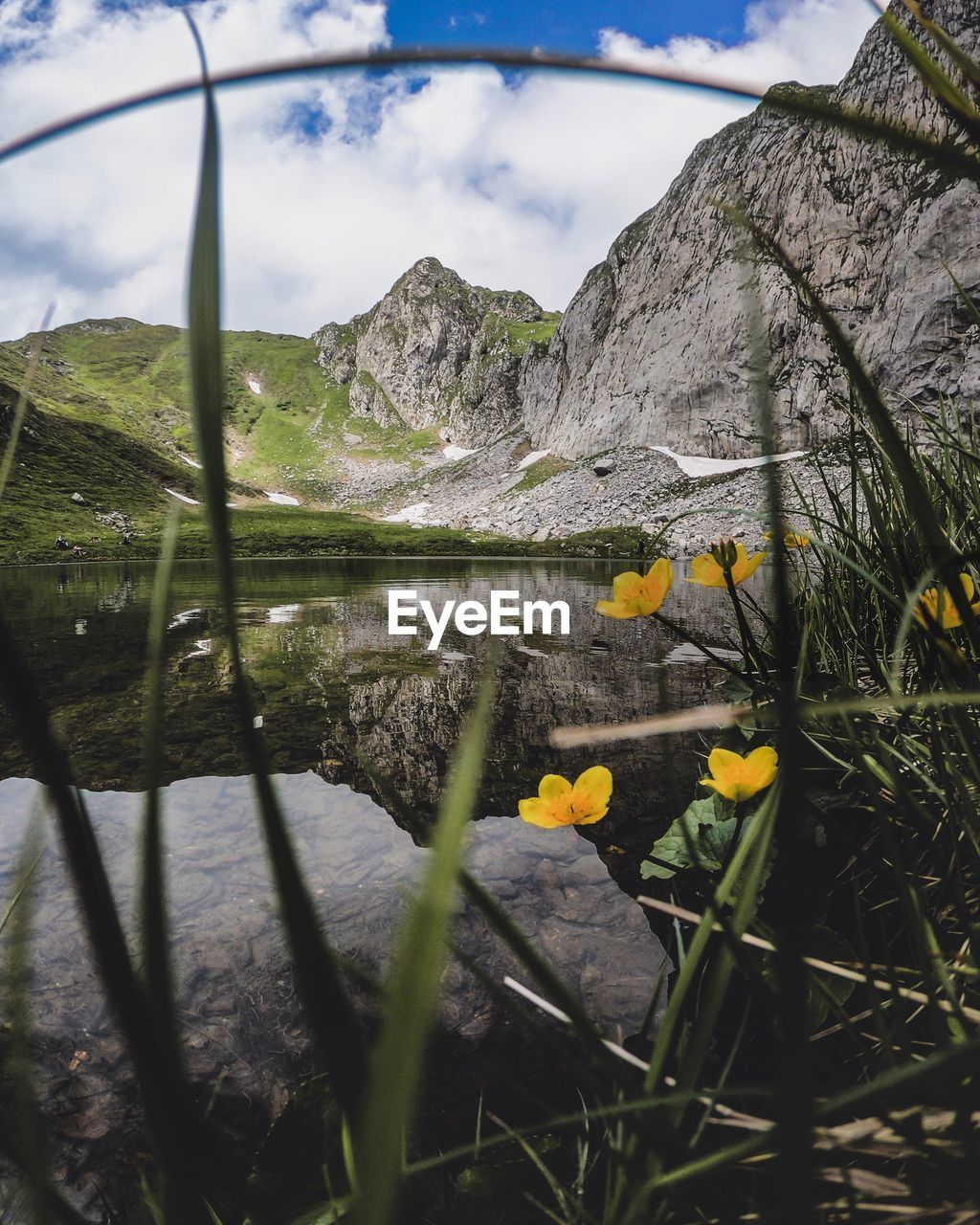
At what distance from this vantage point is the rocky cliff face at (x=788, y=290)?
108 feet

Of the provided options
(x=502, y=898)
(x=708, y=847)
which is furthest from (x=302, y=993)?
(x=502, y=898)

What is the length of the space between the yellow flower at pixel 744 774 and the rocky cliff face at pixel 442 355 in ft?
232

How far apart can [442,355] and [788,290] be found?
188ft

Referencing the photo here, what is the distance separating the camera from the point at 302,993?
232 millimetres

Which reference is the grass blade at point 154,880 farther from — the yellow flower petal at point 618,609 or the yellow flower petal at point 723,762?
the yellow flower petal at point 618,609

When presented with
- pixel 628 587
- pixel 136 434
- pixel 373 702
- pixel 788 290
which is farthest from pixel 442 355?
pixel 628 587

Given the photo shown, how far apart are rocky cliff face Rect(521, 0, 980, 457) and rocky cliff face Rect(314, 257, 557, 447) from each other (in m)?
14.4

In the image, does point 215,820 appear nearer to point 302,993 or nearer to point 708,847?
point 708,847

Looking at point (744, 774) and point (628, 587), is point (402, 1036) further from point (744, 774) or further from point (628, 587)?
point (628, 587)

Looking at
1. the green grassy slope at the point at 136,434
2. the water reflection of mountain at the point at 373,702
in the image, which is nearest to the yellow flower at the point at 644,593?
the water reflection of mountain at the point at 373,702

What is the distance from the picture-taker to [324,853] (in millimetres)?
1692

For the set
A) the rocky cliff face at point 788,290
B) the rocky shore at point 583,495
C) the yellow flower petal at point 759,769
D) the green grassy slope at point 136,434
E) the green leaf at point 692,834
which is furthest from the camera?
the green grassy slope at point 136,434

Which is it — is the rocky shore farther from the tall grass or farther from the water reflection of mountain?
the tall grass

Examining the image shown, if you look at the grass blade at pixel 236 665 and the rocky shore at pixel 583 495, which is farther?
the rocky shore at pixel 583 495
